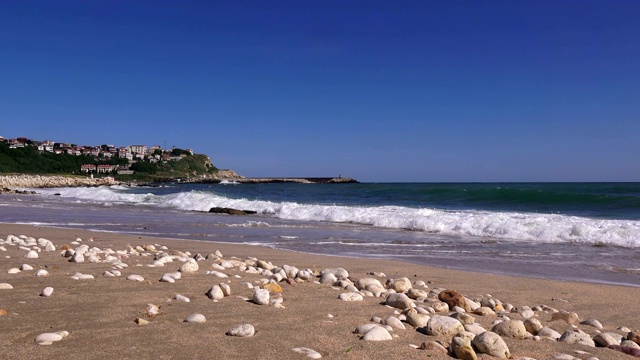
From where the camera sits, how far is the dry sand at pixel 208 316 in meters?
2.77

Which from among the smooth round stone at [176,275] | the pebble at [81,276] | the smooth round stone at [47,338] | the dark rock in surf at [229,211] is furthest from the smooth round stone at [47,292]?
the dark rock in surf at [229,211]

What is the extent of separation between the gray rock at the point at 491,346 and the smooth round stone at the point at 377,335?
515 mm

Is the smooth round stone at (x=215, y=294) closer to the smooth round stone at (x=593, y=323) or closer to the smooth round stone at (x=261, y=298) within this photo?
the smooth round stone at (x=261, y=298)

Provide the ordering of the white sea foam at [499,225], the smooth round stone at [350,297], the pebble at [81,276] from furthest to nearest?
the white sea foam at [499,225], the pebble at [81,276], the smooth round stone at [350,297]

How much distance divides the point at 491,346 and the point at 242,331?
4.72ft

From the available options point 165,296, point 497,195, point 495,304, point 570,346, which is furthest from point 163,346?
point 497,195

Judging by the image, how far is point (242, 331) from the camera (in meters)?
3.04

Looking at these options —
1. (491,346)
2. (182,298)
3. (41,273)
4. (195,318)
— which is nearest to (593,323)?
(491,346)

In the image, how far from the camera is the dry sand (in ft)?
9.08

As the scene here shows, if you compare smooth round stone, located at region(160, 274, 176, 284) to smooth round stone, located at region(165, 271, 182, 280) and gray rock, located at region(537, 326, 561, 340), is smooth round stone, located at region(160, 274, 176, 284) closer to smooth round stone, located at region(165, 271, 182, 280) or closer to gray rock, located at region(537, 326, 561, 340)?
smooth round stone, located at region(165, 271, 182, 280)

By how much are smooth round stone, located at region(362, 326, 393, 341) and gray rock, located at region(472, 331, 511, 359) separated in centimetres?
52

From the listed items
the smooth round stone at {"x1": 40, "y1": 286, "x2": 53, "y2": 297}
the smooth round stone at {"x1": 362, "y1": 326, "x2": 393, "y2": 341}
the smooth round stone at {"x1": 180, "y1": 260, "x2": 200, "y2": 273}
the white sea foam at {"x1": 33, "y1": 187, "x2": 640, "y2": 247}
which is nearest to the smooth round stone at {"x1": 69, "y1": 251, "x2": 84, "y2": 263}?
the smooth round stone at {"x1": 180, "y1": 260, "x2": 200, "y2": 273}

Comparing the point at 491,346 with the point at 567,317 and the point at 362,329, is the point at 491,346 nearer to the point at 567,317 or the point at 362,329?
the point at 362,329

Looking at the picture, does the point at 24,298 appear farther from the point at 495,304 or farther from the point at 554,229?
the point at 554,229
